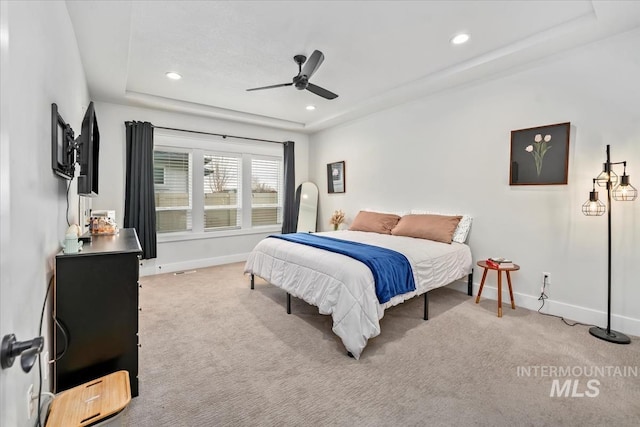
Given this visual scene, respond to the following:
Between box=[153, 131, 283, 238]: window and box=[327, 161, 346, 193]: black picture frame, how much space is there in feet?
3.36

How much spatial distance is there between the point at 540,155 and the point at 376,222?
6.97 ft

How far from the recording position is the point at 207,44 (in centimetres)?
279

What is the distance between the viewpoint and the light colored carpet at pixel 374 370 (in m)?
1.64

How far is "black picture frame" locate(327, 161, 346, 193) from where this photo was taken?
18.1 ft

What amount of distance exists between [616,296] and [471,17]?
279 cm

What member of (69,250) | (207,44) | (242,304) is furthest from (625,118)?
(69,250)

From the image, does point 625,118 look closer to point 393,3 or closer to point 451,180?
point 451,180

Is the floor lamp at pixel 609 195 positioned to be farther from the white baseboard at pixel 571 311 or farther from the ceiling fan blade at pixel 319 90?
the ceiling fan blade at pixel 319 90

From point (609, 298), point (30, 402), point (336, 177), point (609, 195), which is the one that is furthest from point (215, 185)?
point (609, 298)

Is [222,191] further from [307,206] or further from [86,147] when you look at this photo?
[86,147]

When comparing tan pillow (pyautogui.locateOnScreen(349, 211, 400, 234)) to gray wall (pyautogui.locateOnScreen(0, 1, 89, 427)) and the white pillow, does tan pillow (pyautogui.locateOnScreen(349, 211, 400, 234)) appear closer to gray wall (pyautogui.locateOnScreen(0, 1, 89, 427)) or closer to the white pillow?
the white pillow

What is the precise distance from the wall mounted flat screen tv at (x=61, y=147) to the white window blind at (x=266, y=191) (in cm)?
369

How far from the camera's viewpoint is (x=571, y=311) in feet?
9.36

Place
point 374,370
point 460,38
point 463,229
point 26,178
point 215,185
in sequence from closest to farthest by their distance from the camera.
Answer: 1. point 26,178
2. point 374,370
3. point 460,38
4. point 463,229
5. point 215,185
